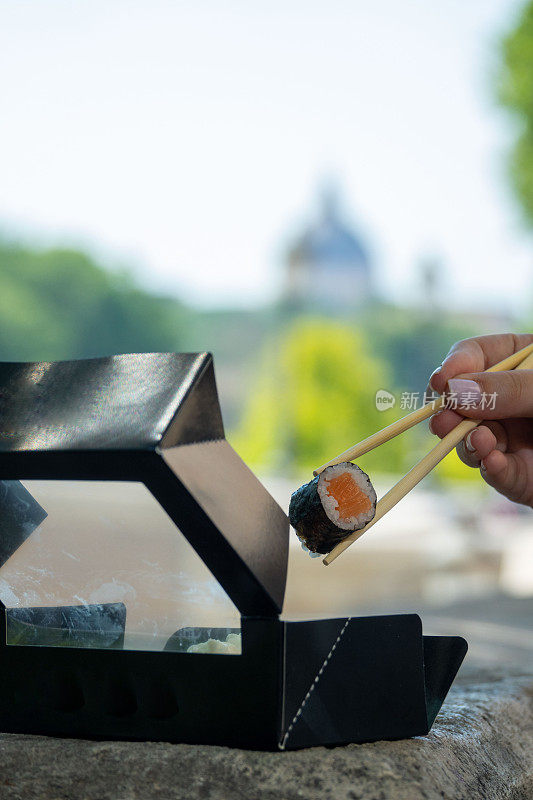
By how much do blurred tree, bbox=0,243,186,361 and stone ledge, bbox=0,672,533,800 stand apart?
81.9 feet

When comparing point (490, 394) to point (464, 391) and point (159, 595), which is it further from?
point (159, 595)

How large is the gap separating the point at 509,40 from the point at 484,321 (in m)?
18.9

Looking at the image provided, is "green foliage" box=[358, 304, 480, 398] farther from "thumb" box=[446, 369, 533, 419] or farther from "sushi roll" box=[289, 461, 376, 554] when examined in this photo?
"sushi roll" box=[289, 461, 376, 554]

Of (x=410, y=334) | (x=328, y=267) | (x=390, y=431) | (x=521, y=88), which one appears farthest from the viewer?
(x=328, y=267)

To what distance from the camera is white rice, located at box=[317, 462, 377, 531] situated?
0.68 metres

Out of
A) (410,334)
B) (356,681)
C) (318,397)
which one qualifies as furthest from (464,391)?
(410,334)

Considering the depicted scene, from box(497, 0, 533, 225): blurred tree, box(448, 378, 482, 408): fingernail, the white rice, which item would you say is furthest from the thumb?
box(497, 0, 533, 225): blurred tree

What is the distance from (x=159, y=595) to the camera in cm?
71

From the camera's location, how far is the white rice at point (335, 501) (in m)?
0.68

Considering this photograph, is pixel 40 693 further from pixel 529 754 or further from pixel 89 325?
pixel 89 325

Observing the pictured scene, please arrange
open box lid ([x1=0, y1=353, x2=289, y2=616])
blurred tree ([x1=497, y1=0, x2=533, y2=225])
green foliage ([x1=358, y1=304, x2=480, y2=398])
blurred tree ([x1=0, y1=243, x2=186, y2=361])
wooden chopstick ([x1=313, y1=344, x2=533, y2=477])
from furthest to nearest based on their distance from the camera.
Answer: green foliage ([x1=358, y1=304, x2=480, y2=398])
blurred tree ([x1=0, y1=243, x2=186, y2=361])
blurred tree ([x1=497, y1=0, x2=533, y2=225])
wooden chopstick ([x1=313, y1=344, x2=533, y2=477])
open box lid ([x1=0, y1=353, x2=289, y2=616])

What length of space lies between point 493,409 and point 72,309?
2709cm

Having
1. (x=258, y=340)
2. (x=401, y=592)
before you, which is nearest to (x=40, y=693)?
(x=401, y=592)

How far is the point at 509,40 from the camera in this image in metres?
7.08
